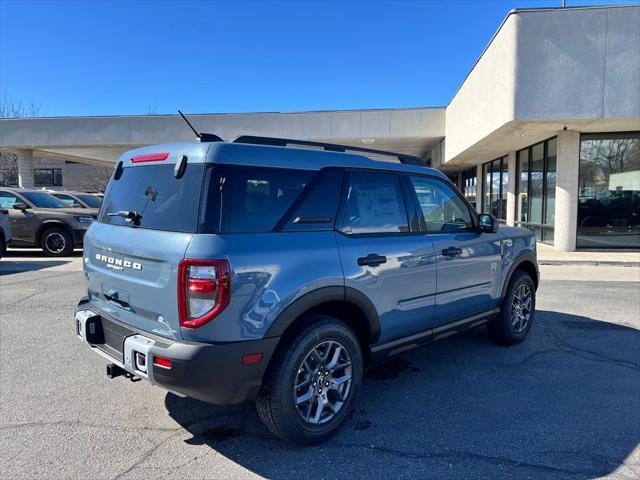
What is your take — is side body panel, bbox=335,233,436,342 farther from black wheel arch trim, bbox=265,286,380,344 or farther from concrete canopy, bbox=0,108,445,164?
concrete canopy, bbox=0,108,445,164

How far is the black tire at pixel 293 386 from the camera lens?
2773 millimetres

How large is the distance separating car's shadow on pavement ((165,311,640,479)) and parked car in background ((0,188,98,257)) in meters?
9.75

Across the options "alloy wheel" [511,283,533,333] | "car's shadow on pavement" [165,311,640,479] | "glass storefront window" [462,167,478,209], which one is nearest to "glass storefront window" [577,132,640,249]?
"glass storefront window" [462,167,478,209]

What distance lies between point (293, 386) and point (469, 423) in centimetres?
138

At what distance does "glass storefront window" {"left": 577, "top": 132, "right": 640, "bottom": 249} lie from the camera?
13.6m

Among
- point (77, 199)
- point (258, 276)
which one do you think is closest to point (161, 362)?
point (258, 276)

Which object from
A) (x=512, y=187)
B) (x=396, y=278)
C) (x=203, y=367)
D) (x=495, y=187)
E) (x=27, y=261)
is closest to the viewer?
(x=203, y=367)

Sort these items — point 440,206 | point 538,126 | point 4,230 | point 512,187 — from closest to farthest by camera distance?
point 440,206 < point 4,230 < point 538,126 < point 512,187

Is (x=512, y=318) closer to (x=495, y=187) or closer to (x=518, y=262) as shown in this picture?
(x=518, y=262)

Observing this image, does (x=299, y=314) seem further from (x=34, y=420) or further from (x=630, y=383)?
(x=630, y=383)

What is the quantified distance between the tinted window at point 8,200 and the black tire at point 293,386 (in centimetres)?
1198

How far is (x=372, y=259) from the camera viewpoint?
3256mm

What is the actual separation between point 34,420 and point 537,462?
342 cm

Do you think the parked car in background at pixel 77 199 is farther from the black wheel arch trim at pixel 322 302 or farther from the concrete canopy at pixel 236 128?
the black wheel arch trim at pixel 322 302
